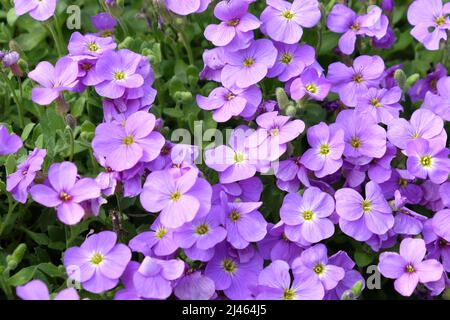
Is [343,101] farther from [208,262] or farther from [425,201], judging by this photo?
[208,262]

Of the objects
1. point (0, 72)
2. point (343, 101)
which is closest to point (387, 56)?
point (343, 101)

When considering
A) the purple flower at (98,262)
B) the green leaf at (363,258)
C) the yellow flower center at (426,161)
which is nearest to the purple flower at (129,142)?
the purple flower at (98,262)

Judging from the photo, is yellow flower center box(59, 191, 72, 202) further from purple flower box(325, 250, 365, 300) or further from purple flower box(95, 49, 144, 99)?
purple flower box(325, 250, 365, 300)

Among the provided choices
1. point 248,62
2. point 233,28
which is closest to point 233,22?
point 233,28

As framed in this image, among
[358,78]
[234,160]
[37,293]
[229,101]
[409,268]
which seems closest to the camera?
[37,293]

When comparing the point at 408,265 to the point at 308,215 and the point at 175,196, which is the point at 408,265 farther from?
the point at 175,196

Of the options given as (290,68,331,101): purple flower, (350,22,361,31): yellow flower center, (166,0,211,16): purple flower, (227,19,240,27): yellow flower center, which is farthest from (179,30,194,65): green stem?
(350,22,361,31): yellow flower center

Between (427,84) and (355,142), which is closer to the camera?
(355,142)
